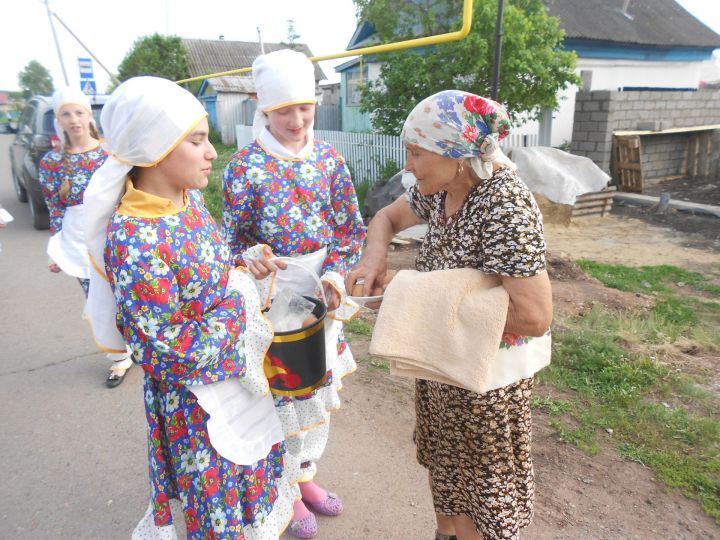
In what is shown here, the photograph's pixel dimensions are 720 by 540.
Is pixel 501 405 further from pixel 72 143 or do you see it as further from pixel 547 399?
pixel 72 143

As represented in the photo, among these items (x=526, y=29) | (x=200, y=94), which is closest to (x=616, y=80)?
(x=526, y=29)

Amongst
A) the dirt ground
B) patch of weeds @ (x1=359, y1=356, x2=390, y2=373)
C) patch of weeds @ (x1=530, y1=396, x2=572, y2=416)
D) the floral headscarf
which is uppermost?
the floral headscarf

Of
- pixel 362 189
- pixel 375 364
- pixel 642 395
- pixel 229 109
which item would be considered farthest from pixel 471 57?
→ pixel 229 109

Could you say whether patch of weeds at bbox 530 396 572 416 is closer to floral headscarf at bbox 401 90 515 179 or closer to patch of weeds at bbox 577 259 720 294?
floral headscarf at bbox 401 90 515 179

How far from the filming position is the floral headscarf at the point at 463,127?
1.64 meters

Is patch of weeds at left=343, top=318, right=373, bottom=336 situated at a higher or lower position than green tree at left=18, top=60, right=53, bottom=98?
lower

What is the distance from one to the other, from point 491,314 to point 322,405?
132 cm

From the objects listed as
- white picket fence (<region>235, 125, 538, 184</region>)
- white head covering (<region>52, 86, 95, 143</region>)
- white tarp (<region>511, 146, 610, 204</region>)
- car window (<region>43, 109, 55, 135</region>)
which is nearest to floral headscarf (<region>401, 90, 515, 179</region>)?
white head covering (<region>52, 86, 95, 143</region>)

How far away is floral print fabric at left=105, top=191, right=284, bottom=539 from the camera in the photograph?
162cm

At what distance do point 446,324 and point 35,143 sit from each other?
886cm

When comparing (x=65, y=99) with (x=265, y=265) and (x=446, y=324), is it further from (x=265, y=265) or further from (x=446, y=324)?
(x=446, y=324)

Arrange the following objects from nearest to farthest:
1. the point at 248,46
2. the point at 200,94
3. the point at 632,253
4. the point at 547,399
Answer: the point at 547,399
the point at 632,253
the point at 200,94
the point at 248,46

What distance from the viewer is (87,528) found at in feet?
8.86

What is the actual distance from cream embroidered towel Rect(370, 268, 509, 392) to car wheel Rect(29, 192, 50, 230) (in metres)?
9.07
